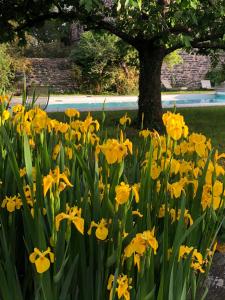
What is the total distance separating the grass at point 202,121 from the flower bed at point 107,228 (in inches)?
235

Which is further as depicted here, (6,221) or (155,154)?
(155,154)

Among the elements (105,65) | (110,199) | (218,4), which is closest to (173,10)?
(218,4)

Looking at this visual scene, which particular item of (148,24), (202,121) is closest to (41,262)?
(148,24)

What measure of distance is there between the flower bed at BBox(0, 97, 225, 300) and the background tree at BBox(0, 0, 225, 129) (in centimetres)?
505

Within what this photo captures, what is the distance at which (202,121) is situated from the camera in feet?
36.1

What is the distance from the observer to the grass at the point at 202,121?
8890 millimetres

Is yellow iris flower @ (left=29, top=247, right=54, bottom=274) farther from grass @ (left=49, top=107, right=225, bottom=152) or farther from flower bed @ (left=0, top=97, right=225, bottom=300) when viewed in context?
grass @ (left=49, top=107, right=225, bottom=152)

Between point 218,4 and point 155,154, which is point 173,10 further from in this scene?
point 155,154

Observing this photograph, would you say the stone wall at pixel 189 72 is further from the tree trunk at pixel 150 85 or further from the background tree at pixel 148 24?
the background tree at pixel 148 24

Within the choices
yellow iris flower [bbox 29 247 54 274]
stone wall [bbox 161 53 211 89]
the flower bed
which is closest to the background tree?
the flower bed

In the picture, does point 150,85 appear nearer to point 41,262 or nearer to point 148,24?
point 148,24

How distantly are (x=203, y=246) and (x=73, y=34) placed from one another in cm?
2585

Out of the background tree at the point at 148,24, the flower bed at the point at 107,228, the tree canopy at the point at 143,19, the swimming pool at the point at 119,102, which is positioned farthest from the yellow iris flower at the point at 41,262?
the swimming pool at the point at 119,102

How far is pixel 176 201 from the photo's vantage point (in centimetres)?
180
